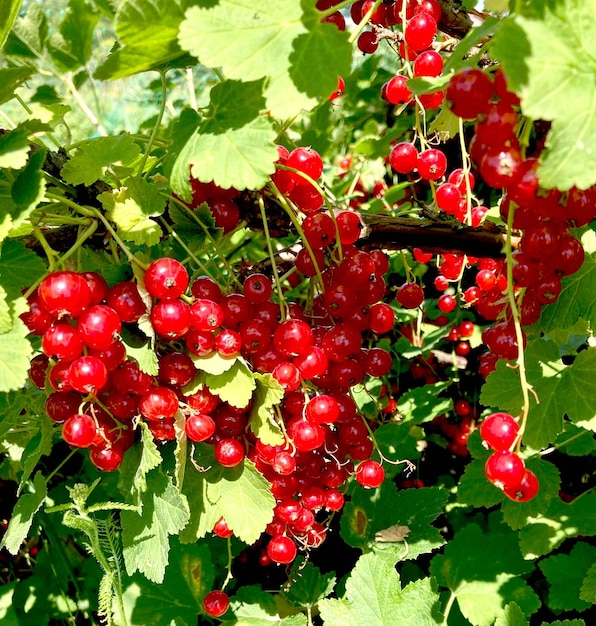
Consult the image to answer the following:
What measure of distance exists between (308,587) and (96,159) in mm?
903

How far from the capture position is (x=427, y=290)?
6.38 ft

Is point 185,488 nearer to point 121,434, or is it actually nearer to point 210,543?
point 121,434

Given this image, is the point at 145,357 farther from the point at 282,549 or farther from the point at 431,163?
the point at 431,163

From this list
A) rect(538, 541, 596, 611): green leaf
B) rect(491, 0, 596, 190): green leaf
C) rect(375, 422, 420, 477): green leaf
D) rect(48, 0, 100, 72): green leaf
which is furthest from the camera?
rect(375, 422, 420, 477): green leaf

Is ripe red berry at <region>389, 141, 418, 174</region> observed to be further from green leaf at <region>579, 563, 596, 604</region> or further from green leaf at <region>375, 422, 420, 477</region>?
green leaf at <region>579, 563, 596, 604</region>

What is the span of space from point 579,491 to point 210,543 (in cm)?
98

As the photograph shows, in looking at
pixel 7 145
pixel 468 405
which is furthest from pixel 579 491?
pixel 7 145

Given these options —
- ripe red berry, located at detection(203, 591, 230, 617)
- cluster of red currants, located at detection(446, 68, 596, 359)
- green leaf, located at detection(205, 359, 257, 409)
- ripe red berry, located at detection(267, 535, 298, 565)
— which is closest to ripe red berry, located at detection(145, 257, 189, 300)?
green leaf, located at detection(205, 359, 257, 409)

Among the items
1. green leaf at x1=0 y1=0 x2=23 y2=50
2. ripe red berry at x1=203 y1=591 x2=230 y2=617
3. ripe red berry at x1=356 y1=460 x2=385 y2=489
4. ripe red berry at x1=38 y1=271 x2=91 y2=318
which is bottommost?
ripe red berry at x1=203 y1=591 x2=230 y2=617

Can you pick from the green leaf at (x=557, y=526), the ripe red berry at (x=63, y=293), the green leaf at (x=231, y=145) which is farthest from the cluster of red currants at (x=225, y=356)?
the green leaf at (x=557, y=526)

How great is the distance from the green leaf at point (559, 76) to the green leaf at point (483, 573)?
987mm

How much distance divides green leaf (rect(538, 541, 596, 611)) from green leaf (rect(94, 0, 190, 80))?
3.98 ft

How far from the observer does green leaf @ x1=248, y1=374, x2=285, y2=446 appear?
73 cm

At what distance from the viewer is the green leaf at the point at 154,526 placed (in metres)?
0.81
